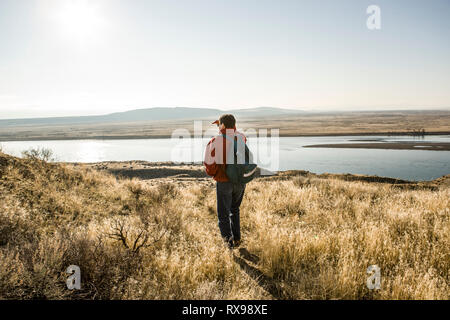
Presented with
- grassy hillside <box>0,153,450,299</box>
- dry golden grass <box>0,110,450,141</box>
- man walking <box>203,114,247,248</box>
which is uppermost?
dry golden grass <box>0,110,450,141</box>

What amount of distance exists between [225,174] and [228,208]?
0.55 m

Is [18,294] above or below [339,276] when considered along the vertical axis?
above

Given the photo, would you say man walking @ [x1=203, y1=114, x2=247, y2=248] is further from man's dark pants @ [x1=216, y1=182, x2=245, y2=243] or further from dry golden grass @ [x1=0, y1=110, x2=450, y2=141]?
dry golden grass @ [x1=0, y1=110, x2=450, y2=141]

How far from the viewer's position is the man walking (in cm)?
360

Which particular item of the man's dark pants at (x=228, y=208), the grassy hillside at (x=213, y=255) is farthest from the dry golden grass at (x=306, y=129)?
the man's dark pants at (x=228, y=208)

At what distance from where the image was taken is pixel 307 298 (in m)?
2.55

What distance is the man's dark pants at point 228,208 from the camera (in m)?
3.75

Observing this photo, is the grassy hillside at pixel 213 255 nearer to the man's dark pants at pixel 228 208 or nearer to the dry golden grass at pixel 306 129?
the man's dark pants at pixel 228 208

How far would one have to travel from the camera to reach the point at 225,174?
365cm

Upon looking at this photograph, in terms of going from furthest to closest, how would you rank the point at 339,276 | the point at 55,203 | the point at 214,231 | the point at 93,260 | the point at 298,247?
the point at 55,203 < the point at 214,231 < the point at 298,247 < the point at 93,260 < the point at 339,276

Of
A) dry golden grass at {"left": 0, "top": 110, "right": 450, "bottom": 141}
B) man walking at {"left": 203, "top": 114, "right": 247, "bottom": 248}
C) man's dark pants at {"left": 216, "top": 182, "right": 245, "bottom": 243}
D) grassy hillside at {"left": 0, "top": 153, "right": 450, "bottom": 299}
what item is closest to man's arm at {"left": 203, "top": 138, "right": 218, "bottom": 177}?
man walking at {"left": 203, "top": 114, "right": 247, "bottom": 248}
